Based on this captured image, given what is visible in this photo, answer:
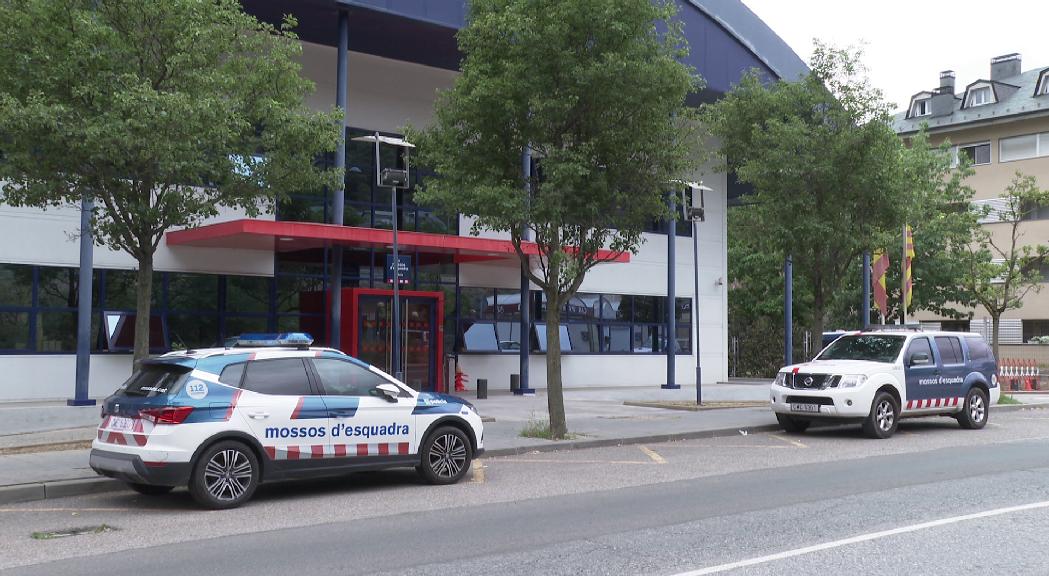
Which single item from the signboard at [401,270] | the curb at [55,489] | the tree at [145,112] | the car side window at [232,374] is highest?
the tree at [145,112]

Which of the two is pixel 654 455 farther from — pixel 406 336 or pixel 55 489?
pixel 406 336

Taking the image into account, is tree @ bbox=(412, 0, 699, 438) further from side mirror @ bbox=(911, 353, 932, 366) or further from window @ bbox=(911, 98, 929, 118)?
window @ bbox=(911, 98, 929, 118)

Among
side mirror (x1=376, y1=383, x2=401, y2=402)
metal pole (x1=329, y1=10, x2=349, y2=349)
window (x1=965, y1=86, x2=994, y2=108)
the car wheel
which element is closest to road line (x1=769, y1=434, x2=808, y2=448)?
side mirror (x1=376, y1=383, x2=401, y2=402)

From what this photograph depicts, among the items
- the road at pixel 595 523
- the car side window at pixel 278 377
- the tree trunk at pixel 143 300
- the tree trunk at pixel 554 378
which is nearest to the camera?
the road at pixel 595 523

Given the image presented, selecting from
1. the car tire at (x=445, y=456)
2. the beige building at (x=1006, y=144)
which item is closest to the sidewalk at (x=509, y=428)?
the car tire at (x=445, y=456)

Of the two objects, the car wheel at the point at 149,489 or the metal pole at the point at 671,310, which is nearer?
the car wheel at the point at 149,489

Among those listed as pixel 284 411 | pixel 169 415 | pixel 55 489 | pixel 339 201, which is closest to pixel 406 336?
pixel 339 201

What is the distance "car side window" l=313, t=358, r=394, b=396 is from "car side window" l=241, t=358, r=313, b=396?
8.2 inches

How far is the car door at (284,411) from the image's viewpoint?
9.83 meters

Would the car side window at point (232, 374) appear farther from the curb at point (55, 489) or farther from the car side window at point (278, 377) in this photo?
the curb at point (55, 489)

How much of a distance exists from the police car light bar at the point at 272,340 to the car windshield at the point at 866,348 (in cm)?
1035

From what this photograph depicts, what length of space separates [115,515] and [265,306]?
1268cm

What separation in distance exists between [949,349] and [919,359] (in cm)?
109

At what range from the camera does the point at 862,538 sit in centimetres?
791
